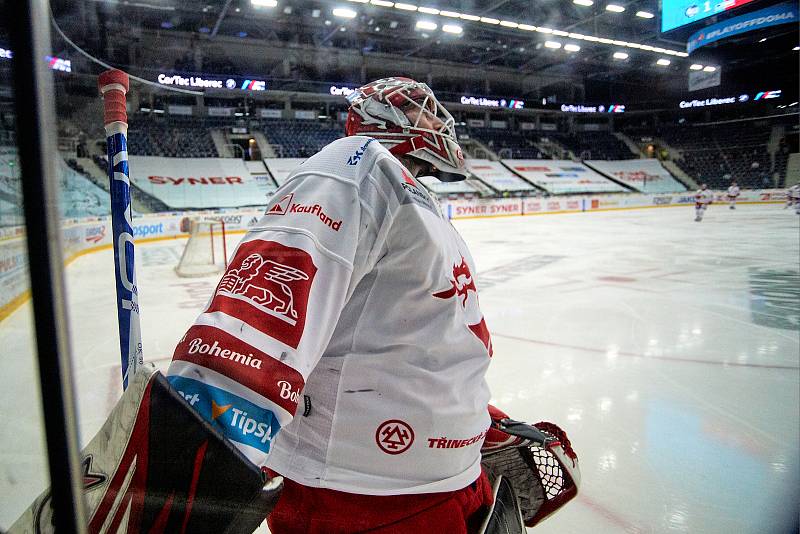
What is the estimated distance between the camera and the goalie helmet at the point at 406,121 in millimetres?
863

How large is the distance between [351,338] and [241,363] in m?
0.22

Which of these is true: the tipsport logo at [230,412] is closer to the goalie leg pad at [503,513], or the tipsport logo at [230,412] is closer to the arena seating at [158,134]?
the goalie leg pad at [503,513]

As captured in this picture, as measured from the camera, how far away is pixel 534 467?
991 mm

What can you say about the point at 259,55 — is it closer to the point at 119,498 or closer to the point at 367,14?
the point at 367,14

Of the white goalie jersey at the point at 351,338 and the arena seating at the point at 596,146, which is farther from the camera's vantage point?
the arena seating at the point at 596,146

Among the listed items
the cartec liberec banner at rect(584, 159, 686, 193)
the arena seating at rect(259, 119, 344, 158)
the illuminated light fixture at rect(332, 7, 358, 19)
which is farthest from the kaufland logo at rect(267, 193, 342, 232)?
the cartec liberec banner at rect(584, 159, 686, 193)

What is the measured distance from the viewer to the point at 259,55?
5934mm

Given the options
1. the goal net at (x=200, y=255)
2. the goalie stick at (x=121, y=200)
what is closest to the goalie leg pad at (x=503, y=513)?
the goalie stick at (x=121, y=200)

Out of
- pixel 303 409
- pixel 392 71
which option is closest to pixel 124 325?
pixel 303 409

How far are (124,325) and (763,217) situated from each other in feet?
42.7

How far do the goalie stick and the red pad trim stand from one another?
72 cm

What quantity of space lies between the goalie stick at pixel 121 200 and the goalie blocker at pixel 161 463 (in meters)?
0.73

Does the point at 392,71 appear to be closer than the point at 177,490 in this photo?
No

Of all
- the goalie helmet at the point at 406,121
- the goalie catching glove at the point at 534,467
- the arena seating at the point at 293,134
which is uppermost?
the arena seating at the point at 293,134
